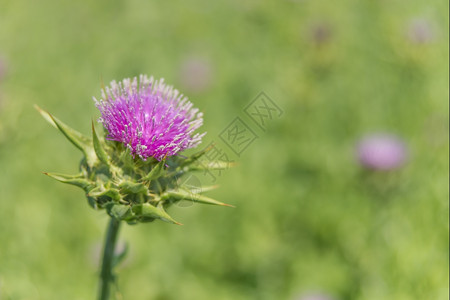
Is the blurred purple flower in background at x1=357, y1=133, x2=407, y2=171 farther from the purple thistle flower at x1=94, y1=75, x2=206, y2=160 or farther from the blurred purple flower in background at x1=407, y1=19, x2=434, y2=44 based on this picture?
the purple thistle flower at x1=94, y1=75, x2=206, y2=160

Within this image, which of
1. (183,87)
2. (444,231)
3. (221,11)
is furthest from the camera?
(221,11)

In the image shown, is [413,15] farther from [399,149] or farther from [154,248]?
[154,248]

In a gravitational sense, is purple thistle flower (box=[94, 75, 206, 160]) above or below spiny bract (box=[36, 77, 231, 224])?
above

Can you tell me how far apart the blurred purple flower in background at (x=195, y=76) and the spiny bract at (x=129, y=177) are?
12.8 feet

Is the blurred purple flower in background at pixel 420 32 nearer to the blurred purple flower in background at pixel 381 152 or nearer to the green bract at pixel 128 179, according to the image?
the blurred purple flower in background at pixel 381 152

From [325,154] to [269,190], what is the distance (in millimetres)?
830

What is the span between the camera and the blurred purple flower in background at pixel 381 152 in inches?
185

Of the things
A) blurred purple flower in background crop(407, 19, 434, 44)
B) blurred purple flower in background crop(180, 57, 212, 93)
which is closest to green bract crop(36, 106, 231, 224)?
blurred purple flower in background crop(180, 57, 212, 93)

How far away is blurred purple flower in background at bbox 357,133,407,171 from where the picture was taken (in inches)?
185

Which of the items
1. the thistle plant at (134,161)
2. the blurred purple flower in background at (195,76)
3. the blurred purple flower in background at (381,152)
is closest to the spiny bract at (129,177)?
the thistle plant at (134,161)

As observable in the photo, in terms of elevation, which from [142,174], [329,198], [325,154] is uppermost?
[325,154]

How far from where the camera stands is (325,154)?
5.66 metres

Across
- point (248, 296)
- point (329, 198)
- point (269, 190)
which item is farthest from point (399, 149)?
point (248, 296)

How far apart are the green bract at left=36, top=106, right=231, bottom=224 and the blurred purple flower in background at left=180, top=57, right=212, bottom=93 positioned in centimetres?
394
